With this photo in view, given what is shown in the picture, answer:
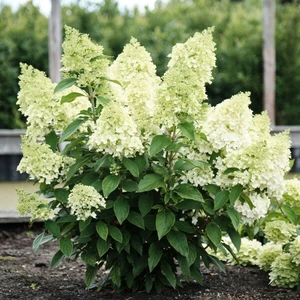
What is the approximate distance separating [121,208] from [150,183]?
200 millimetres

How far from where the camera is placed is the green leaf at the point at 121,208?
3094 mm

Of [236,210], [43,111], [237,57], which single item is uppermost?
[237,57]

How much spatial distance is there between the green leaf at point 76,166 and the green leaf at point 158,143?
0.37 metres

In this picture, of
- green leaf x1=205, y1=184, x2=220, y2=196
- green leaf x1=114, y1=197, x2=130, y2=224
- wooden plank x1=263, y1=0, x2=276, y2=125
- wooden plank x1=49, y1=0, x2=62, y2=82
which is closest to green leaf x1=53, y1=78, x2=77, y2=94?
green leaf x1=114, y1=197, x2=130, y2=224

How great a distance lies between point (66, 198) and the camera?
10.6ft

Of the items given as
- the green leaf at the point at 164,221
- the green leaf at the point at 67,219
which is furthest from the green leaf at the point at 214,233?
the green leaf at the point at 67,219

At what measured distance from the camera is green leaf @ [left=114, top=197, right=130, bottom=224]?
122 inches

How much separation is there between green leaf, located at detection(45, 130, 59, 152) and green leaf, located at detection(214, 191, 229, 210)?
0.87 metres

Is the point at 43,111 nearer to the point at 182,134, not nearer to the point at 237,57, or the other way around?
Answer: the point at 182,134

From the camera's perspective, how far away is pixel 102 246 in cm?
322

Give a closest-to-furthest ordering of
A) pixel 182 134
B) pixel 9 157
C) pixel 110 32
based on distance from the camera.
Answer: pixel 182 134, pixel 9 157, pixel 110 32

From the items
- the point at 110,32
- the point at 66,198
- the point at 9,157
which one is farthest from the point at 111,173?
the point at 110,32

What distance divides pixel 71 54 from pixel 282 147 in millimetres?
1090

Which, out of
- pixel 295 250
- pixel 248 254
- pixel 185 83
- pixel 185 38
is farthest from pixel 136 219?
pixel 185 38
